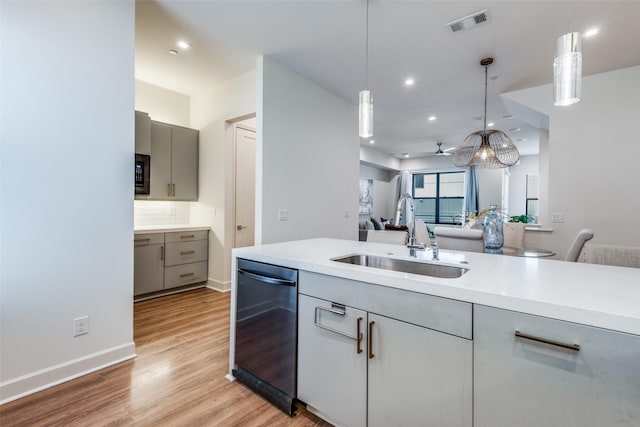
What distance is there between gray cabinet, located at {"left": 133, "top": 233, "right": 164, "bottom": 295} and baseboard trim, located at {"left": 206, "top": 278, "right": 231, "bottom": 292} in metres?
0.66

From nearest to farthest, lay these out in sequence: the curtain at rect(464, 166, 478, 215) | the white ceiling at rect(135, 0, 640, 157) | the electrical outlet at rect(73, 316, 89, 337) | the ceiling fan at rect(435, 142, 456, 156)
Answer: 1. the electrical outlet at rect(73, 316, 89, 337)
2. the white ceiling at rect(135, 0, 640, 157)
3. the ceiling fan at rect(435, 142, 456, 156)
4. the curtain at rect(464, 166, 478, 215)

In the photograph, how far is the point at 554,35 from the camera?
107 inches

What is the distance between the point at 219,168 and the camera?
405 centimetres

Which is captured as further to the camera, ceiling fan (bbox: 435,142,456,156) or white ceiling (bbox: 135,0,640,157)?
ceiling fan (bbox: 435,142,456,156)

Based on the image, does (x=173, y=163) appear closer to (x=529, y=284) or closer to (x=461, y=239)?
(x=461, y=239)

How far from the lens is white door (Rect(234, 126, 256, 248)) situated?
4.15 m

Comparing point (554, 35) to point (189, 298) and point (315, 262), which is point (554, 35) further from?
point (189, 298)

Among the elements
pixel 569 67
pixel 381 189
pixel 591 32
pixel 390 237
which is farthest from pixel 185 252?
pixel 381 189

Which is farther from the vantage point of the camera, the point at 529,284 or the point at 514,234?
the point at 514,234

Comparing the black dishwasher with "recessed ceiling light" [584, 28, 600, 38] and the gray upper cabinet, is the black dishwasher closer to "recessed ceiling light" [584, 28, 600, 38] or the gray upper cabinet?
the gray upper cabinet

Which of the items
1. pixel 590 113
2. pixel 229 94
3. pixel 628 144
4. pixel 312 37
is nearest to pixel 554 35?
pixel 590 113

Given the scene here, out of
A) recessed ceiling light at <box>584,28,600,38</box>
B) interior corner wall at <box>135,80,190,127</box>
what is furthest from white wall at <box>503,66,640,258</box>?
interior corner wall at <box>135,80,190,127</box>

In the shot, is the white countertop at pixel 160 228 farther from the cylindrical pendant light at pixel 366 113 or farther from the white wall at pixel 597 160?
the white wall at pixel 597 160

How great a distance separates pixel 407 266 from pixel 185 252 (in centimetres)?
319
